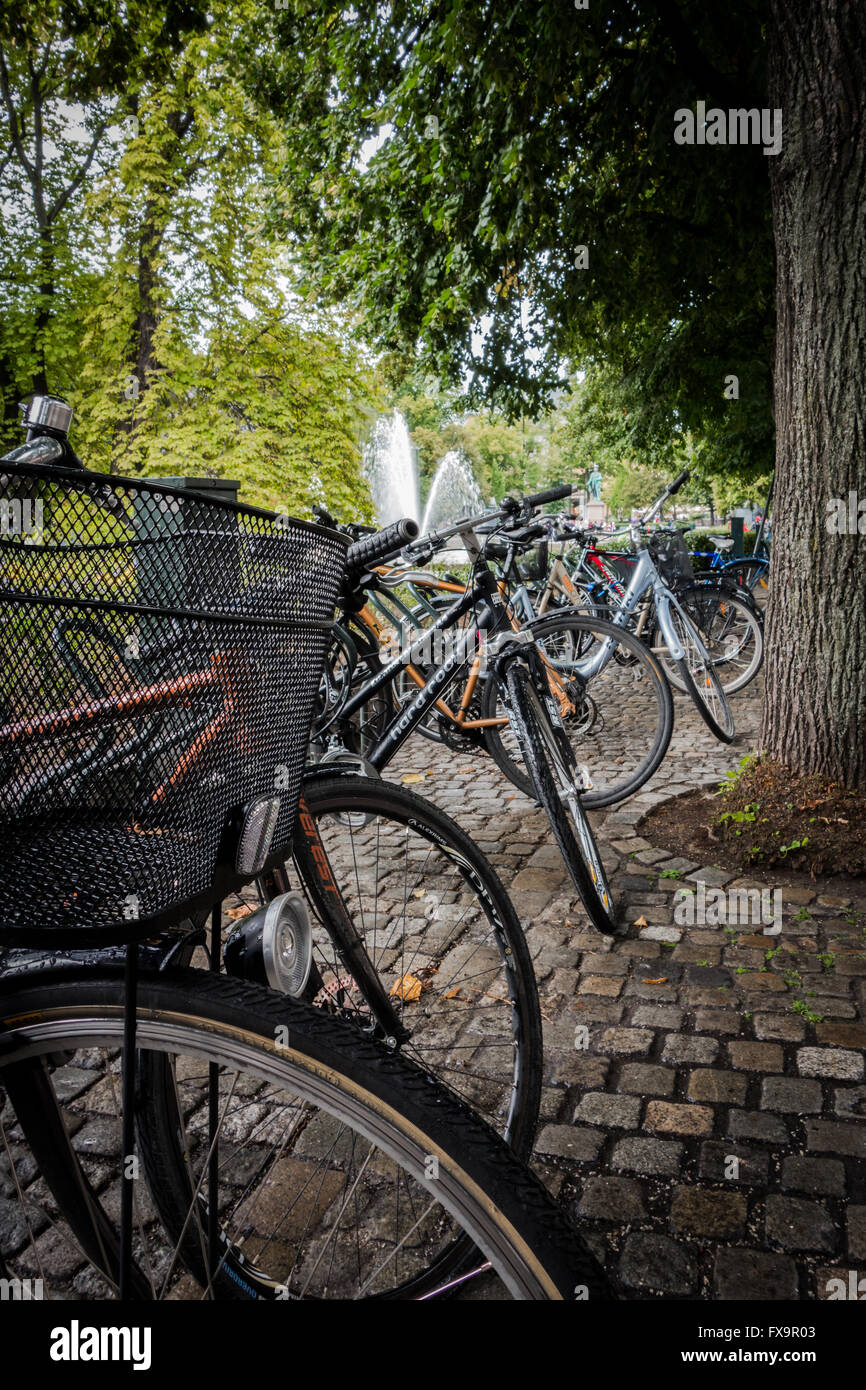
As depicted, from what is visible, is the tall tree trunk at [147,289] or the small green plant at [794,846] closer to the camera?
the small green plant at [794,846]

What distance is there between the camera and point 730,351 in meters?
10.5

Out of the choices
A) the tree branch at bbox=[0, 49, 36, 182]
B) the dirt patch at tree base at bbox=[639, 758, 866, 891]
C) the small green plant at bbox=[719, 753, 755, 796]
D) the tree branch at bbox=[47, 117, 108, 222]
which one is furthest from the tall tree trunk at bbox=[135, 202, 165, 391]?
the dirt patch at tree base at bbox=[639, 758, 866, 891]

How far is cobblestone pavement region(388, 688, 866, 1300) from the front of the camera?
1881 mm

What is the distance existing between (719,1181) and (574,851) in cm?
122

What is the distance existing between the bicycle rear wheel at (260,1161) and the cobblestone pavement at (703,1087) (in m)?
0.37

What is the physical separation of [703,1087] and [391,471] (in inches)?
911

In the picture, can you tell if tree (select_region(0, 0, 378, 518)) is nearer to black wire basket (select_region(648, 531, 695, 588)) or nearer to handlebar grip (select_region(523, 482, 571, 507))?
black wire basket (select_region(648, 531, 695, 588))

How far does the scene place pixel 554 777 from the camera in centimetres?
316

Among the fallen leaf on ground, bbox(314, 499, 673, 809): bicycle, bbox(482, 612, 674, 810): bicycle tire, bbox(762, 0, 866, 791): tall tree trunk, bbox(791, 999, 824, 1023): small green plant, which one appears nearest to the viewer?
bbox(791, 999, 824, 1023): small green plant

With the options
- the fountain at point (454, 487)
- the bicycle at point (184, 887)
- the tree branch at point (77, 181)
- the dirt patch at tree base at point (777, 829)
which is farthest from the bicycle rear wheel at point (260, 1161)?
the fountain at point (454, 487)

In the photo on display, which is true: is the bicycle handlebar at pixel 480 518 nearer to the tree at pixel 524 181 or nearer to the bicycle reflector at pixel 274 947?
the bicycle reflector at pixel 274 947

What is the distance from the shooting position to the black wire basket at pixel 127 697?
37.6 inches

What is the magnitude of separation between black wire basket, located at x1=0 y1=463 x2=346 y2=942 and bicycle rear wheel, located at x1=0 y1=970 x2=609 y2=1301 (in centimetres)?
16
